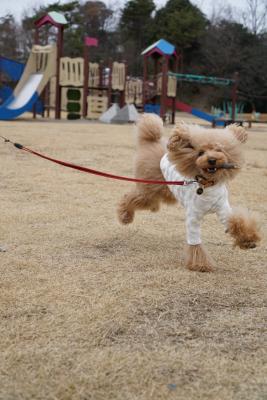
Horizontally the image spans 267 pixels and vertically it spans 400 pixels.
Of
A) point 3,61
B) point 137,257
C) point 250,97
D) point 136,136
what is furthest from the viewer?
point 250,97

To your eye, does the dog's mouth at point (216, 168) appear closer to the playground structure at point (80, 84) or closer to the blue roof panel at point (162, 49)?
the playground structure at point (80, 84)

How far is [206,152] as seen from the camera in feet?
7.47

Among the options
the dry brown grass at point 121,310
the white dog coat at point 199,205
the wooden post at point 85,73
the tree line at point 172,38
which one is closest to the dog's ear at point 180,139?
the white dog coat at point 199,205

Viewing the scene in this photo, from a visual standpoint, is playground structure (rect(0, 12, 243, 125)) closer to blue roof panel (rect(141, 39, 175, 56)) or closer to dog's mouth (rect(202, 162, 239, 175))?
blue roof panel (rect(141, 39, 175, 56))

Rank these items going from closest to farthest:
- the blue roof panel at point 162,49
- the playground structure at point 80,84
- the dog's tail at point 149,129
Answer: the dog's tail at point 149,129
the playground structure at point 80,84
the blue roof panel at point 162,49

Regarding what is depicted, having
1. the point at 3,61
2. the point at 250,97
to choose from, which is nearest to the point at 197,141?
the point at 3,61

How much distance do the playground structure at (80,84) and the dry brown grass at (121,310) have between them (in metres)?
10.2

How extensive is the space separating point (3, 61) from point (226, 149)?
14131mm

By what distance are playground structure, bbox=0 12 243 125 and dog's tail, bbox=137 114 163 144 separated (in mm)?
10169

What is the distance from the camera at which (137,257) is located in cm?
258

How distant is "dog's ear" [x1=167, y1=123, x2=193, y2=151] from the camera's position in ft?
7.74

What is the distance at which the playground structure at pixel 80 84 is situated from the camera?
1362 cm

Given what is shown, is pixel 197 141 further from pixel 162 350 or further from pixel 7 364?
pixel 7 364

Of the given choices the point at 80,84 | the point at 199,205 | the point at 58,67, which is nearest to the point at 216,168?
the point at 199,205
